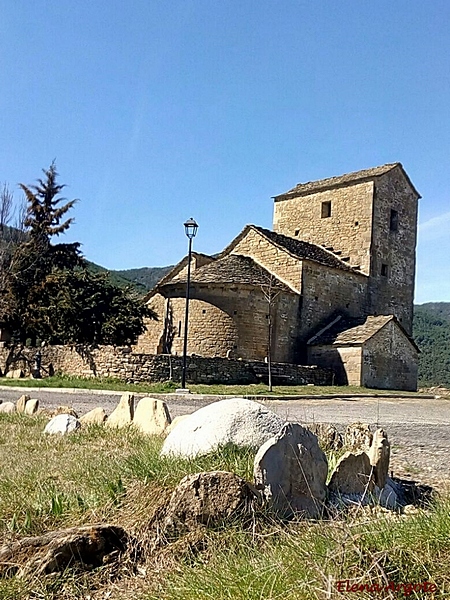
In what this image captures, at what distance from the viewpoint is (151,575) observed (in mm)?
3547

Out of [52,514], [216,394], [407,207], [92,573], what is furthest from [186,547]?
[407,207]

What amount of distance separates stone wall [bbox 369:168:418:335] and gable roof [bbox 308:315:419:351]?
4.81 metres

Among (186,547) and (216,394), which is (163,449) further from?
(216,394)

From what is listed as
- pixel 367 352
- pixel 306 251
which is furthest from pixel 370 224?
pixel 367 352

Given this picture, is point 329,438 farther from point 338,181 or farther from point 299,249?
point 338,181

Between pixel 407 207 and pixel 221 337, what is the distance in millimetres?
17810

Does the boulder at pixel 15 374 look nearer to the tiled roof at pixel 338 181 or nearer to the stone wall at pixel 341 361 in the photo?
the stone wall at pixel 341 361

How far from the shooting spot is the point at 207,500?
3975 mm

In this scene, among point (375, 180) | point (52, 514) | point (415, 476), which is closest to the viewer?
point (52, 514)

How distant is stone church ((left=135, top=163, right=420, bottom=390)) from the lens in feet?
94.3

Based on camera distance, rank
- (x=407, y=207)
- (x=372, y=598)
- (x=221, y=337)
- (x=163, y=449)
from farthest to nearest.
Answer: (x=407, y=207), (x=221, y=337), (x=163, y=449), (x=372, y=598)

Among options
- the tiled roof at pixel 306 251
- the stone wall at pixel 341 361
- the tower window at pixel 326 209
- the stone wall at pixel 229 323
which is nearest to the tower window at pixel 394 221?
the tower window at pixel 326 209

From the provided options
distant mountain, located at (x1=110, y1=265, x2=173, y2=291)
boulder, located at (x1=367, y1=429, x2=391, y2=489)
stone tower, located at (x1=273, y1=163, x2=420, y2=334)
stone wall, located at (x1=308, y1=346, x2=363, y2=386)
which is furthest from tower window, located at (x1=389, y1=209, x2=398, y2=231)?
distant mountain, located at (x1=110, y1=265, x2=173, y2=291)

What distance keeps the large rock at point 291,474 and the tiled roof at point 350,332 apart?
25.3 m
